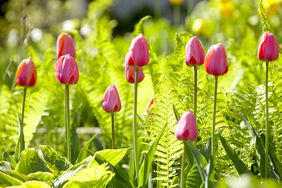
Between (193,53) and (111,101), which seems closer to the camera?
(193,53)

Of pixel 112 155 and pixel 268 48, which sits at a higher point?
pixel 268 48

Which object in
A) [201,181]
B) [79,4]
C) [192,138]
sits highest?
[79,4]

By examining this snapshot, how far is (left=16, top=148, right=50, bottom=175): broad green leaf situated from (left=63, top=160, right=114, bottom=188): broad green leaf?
22 centimetres

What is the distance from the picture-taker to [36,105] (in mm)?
2324

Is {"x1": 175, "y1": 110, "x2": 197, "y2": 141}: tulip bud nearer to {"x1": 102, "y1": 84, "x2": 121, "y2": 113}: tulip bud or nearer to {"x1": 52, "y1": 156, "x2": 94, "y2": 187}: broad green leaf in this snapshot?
{"x1": 52, "y1": 156, "x2": 94, "y2": 187}: broad green leaf

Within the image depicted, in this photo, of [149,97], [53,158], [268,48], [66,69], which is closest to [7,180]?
[53,158]

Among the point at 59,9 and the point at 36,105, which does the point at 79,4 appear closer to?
the point at 59,9

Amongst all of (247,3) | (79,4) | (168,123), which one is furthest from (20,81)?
(79,4)

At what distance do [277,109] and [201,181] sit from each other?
0.35 metres

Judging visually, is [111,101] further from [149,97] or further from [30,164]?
[149,97]

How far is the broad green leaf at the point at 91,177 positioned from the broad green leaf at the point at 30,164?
0.22 m

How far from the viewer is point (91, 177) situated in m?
1.40

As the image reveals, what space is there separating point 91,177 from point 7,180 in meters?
0.22

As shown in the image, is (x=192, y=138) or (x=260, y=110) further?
(x=260, y=110)
